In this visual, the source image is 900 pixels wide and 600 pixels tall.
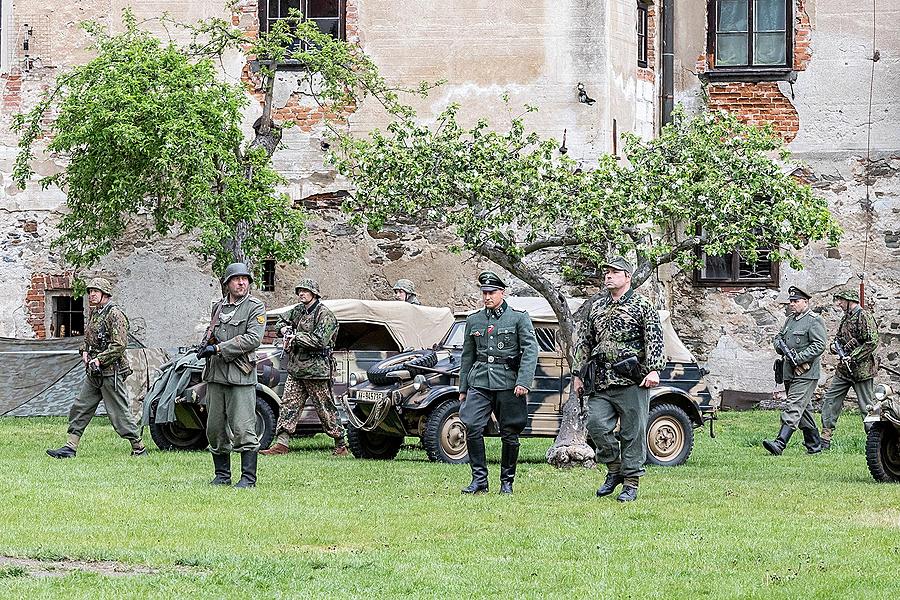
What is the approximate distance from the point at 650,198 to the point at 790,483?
3097 millimetres

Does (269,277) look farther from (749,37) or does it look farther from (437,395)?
(749,37)

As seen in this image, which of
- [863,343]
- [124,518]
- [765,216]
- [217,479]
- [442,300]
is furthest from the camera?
[442,300]

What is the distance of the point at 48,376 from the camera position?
64.0 feet

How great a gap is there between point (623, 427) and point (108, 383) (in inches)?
226

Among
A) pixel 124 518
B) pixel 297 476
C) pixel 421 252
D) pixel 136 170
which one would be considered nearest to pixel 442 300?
pixel 421 252

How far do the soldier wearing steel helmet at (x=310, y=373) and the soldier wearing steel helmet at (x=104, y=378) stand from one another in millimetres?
1546

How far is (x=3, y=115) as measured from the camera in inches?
841

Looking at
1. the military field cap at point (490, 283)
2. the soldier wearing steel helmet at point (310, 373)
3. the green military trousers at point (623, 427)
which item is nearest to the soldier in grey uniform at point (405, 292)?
the soldier wearing steel helmet at point (310, 373)

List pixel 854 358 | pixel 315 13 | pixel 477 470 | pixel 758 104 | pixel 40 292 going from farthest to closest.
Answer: pixel 758 104 < pixel 40 292 < pixel 315 13 < pixel 854 358 < pixel 477 470

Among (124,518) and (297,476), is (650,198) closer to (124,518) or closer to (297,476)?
(297,476)

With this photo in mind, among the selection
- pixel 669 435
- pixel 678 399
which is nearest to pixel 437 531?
pixel 669 435

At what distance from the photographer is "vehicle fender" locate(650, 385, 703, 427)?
14023 mm

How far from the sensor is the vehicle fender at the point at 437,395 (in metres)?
13.7

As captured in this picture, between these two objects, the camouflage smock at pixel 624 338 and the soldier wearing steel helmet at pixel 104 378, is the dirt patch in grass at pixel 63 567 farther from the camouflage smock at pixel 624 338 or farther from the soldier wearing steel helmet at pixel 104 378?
the soldier wearing steel helmet at pixel 104 378
